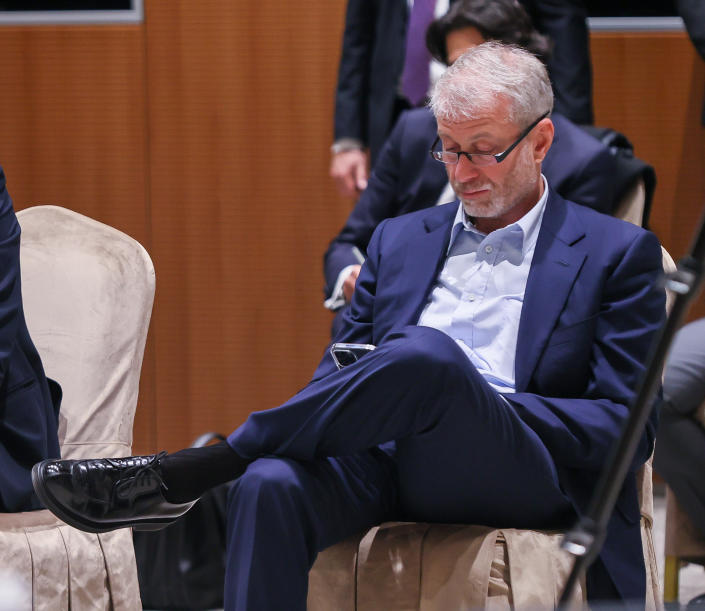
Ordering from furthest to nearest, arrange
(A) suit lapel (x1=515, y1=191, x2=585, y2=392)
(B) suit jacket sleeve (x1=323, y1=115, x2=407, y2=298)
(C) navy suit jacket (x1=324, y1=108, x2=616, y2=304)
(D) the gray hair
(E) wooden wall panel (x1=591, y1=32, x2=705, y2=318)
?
(E) wooden wall panel (x1=591, y1=32, x2=705, y2=318) → (B) suit jacket sleeve (x1=323, y1=115, x2=407, y2=298) → (C) navy suit jacket (x1=324, y1=108, x2=616, y2=304) → (D) the gray hair → (A) suit lapel (x1=515, y1=191, x2=585, y2=392)

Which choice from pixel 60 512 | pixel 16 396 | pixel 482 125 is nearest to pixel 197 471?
pixel 60 512

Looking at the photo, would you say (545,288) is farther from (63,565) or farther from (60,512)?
(63,565)

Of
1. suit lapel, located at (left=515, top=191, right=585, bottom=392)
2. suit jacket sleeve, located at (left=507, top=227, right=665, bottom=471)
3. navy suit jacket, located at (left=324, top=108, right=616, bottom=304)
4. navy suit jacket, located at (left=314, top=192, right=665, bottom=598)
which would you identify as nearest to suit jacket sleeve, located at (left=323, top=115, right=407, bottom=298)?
navy suit jacket, located at (left=324, top=108, right=616, bottom=304)

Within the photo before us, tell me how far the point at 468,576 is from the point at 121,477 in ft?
1.80

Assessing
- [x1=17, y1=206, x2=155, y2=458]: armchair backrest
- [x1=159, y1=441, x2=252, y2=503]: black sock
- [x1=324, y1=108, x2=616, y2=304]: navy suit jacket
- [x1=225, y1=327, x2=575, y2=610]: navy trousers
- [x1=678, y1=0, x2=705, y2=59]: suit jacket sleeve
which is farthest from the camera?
[x1=678, y1=0, x2=705, y2=59]: suit jacket sleeve

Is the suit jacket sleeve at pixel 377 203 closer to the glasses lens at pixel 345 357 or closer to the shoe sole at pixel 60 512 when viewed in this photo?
the glasses lens at pixel 345 357

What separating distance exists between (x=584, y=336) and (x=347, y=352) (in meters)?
0.39

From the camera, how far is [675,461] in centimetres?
255

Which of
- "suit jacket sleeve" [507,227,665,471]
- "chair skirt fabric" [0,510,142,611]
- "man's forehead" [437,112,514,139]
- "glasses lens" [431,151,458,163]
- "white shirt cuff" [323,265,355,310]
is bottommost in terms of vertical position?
"chair skirt fabric" [0,510,142,611]

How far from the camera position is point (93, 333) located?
2404 mm

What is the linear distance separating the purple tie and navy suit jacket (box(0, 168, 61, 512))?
1188mm

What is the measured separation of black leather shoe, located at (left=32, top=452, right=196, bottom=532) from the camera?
177 cm

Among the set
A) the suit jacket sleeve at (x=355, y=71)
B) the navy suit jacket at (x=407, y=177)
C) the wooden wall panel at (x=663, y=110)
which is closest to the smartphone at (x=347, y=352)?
the navy suit jacket at (x=407, y=177)

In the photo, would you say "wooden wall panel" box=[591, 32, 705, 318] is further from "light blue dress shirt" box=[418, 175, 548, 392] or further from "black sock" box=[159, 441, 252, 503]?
"black sock" box=[159, 441, 252, 503]
